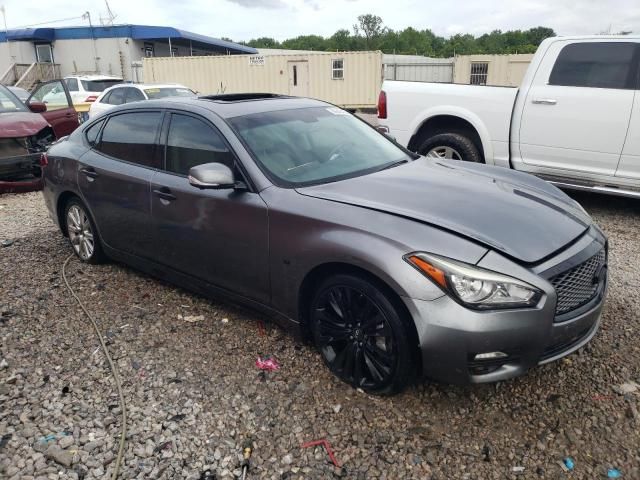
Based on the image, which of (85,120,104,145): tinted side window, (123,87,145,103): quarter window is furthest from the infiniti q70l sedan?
(123,87,145,103): quarter window

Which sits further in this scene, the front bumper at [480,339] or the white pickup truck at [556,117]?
the white pickup truck at [556,117]

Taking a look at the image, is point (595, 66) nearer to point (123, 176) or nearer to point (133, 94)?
point (123, 176)

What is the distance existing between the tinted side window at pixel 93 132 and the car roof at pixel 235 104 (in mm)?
478

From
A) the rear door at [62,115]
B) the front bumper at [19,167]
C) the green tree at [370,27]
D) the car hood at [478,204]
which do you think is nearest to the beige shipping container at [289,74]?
the rear door at [62,115]

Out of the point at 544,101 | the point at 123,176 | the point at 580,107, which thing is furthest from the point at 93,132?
the point at 580,107

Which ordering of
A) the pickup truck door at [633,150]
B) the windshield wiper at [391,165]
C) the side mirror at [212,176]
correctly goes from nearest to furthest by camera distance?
the side mirror at [212,176] → the windshield wiper at [391,165] → the pickup truck door at [633,150]

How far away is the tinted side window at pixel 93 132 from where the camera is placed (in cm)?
467

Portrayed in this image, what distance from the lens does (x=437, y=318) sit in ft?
8.18

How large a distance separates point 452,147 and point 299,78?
65.9ft

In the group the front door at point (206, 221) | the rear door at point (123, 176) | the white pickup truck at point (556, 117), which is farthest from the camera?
the white pickup truck at point (556, 117)

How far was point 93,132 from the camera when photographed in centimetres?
472

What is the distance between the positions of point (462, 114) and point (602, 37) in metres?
1.69

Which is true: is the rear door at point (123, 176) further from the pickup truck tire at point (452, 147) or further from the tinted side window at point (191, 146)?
the pickup truck tire at point (452, 147)

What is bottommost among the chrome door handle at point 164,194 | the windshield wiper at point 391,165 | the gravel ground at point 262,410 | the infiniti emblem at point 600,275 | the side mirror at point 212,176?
the gravel ground at point 262,410
